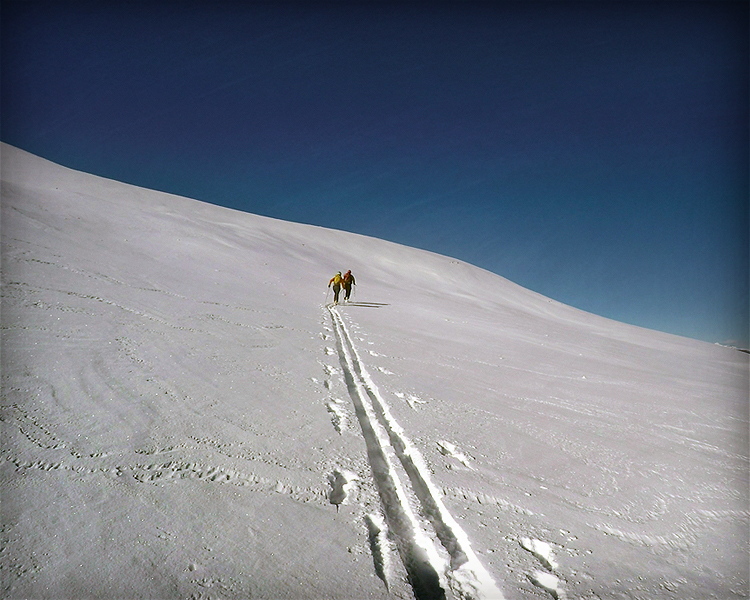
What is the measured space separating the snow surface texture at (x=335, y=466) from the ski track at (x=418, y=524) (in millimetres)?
12

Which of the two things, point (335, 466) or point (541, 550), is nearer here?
point (541, 550)

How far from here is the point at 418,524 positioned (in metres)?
2.45

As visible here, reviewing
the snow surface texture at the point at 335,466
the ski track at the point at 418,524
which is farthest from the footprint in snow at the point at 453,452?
the ski track at the point at 418,524

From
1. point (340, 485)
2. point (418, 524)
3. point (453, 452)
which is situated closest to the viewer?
point (418, 524)

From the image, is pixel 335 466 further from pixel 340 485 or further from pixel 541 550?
pixel 541 550

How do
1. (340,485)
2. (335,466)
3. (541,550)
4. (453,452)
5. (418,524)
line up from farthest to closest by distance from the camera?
(453,452), (335,466), (340,485), (418,524), (541,550)

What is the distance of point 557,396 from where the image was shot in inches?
218

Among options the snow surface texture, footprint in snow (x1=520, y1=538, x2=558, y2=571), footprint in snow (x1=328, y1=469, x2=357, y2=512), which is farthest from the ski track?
footprint in snow (x1=520, y1=538, x2=558, y2=571)

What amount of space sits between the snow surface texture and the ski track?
1 centimetres

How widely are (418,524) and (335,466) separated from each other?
81 cm

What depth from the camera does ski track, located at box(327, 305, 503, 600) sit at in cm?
204

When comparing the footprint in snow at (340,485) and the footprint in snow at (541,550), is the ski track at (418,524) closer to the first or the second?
the footprint in snow at (340,485)

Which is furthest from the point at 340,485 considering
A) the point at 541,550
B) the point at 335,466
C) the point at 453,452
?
the point at 541,550

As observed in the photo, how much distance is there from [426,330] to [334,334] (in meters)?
2.86
